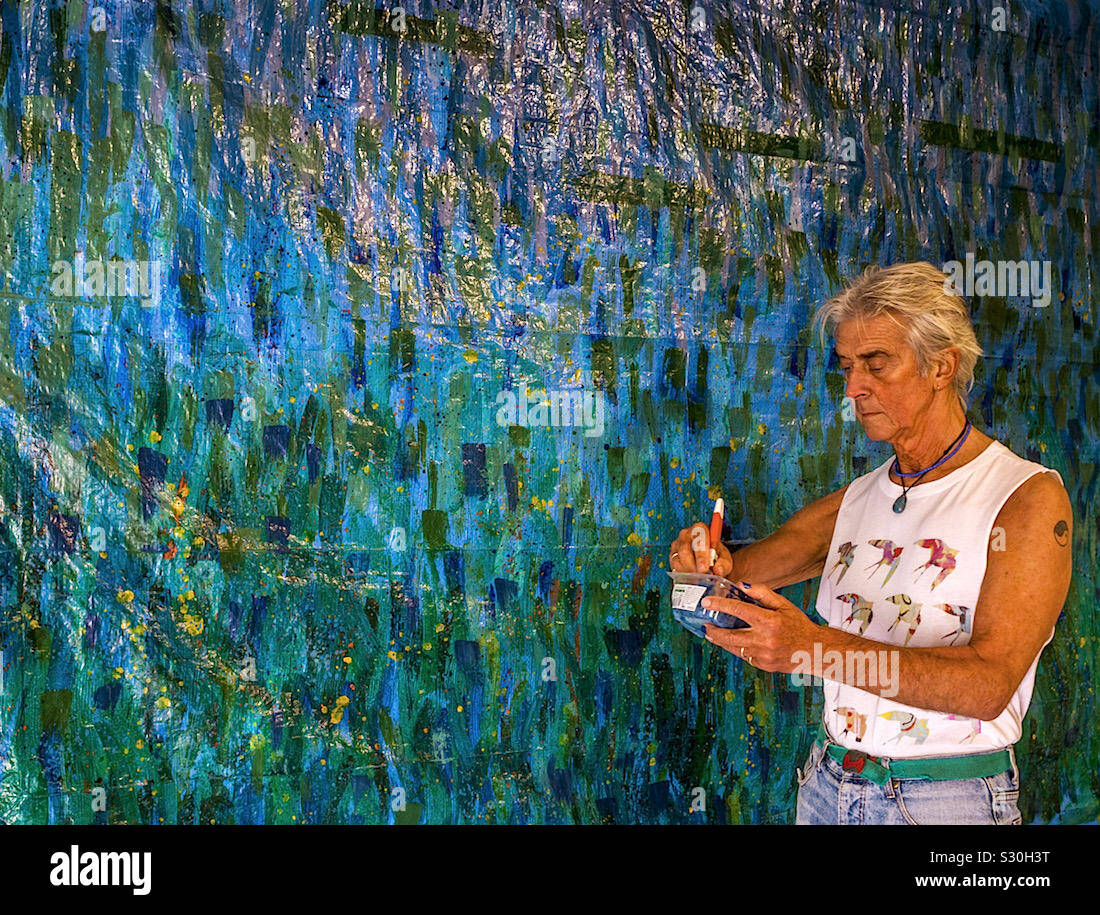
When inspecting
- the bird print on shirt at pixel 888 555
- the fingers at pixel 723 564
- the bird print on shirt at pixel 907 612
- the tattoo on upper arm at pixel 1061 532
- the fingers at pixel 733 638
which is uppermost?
the tattoo on upper arm at pixel 1061 532

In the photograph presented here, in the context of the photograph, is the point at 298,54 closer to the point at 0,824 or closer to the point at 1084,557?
the point at 0,824

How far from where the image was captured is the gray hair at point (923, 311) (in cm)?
171

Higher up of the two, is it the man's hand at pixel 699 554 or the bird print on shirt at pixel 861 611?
the man's hand at pixel 699 554

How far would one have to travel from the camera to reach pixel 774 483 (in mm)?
2285

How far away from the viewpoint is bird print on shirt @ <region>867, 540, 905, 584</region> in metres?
1.65

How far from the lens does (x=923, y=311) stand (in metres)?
1.72

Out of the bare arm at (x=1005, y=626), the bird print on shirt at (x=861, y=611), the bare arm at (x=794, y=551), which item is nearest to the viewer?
the bare arm at (x=1005, y=626)

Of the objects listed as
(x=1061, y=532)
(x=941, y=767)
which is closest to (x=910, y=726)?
(x=941, y=767)

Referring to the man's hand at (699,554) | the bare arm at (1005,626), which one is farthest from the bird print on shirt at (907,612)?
the man's hand at (699,554)

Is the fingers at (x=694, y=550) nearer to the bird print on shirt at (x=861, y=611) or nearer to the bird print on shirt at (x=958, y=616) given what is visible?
the bird print on shirt at (x=861, y=611)

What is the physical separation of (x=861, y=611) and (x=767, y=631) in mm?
240

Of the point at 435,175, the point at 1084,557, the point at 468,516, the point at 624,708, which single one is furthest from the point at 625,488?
the point at 1084,557

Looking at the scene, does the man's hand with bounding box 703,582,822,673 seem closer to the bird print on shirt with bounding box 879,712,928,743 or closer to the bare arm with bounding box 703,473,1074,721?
the bare arm with bounding box 703,473,1074,721

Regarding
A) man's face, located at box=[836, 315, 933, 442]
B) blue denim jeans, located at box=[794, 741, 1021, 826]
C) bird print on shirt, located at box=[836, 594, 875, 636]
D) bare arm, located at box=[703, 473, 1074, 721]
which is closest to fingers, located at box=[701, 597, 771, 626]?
bare arm, located at box=[703, 473, 1074, 721]
